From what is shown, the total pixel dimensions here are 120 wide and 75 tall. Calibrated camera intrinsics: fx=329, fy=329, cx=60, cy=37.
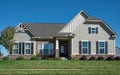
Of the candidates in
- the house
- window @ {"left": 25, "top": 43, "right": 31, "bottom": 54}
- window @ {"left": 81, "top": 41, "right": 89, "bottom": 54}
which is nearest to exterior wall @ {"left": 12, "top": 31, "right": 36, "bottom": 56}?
the house

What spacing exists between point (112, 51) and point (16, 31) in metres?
14.9

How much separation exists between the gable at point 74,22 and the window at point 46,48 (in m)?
3.42

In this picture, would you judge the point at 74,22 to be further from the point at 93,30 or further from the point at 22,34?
the point at 22,34

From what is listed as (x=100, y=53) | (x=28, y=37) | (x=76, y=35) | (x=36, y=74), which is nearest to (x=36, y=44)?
(x=28, y=37)

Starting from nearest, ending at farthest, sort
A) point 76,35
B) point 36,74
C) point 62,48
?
point 36,74 → point 76,35 → point 62,48

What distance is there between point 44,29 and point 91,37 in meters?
8.39

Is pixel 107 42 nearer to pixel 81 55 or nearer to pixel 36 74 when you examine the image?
pixel 81 55

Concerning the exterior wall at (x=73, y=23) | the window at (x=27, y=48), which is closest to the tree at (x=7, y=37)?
the window at (x=27, y=48)

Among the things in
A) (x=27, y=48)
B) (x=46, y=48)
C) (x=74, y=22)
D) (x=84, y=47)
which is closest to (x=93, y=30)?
(x=84, y=47)

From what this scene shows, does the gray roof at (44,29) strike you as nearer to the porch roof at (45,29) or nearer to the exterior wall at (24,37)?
the porch roof at (45,29)

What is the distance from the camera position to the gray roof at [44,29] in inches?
2019

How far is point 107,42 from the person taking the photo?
49.8m

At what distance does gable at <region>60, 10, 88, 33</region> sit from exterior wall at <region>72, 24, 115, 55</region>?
55 centimetres

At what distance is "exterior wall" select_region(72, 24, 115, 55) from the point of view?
48875 millimetres
